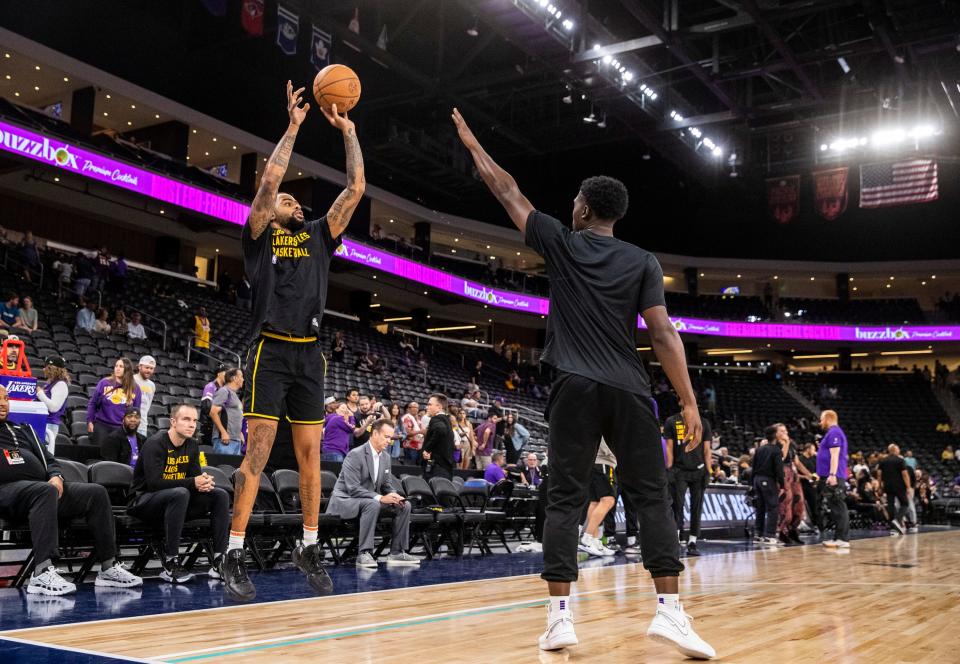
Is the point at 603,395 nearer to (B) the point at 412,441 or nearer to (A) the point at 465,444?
(B) the point at 412,441

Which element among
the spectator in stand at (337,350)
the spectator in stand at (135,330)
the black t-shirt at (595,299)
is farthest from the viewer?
the spectator in stand at (337,350)

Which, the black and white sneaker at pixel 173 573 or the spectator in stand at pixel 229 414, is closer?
the black and white sneaker at pixel 173 573

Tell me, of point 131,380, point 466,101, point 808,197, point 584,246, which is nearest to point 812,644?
point 584,246

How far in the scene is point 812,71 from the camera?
21.3 meters

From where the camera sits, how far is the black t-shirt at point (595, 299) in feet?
9.98

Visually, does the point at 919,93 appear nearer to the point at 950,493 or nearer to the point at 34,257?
the point at 950,493

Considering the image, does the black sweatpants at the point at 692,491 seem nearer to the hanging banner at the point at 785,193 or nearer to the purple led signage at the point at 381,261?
the purple led signage at the point at 381,261

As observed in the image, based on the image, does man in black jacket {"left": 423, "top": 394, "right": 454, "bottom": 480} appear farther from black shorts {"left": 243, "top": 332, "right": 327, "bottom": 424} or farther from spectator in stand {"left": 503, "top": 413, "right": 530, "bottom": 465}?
black shorts {"left": 243, "top": 332, "right": 327, "bottom": 424}

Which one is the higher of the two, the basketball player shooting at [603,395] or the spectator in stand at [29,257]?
the spectator in stand at [29,257]

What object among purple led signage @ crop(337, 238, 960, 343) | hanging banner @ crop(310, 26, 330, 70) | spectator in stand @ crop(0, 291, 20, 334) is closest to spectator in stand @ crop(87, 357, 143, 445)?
spectator in stand @ crop(0, 291, 20, 334)

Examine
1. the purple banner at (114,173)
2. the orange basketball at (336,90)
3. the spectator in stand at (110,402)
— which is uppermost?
the purple banner at (114,173)

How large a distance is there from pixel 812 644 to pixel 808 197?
34734 mm

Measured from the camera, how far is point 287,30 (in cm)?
1833

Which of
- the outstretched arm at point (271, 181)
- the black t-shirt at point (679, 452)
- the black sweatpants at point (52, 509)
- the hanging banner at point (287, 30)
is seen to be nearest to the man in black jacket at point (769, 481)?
the black t-shirt at point (679, 452)
